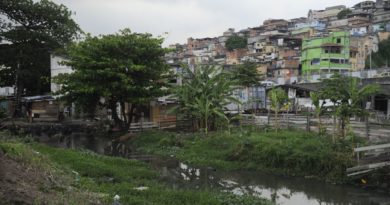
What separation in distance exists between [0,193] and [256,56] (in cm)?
7336

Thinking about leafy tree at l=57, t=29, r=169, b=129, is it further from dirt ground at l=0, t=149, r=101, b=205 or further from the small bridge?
dirt ground at l=0, t=149, r=101, b=205

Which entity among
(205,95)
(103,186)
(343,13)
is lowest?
(103,186)

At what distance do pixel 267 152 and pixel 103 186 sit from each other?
891 cm

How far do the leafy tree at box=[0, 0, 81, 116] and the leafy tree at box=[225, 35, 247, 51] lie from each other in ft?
198

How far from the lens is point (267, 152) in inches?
734

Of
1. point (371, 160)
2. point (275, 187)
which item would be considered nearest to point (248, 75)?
point (275, 187)

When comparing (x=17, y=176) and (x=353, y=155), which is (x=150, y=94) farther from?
(x=17, y=176)

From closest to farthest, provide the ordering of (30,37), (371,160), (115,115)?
(371,160), (115,115), (30,37)

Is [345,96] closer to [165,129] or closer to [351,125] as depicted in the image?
[351,125]

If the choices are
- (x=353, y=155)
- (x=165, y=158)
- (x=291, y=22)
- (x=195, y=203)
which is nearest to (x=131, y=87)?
(x=165, y=158)

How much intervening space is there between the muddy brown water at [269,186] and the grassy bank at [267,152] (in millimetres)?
679

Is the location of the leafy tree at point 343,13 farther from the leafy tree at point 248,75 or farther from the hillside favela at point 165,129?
the leafy tree at point 248,75

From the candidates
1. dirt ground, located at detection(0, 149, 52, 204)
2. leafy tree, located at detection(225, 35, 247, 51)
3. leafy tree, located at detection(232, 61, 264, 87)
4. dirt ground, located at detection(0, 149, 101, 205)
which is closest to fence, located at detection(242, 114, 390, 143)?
leafy tree, located at detection(232, 61, 264, 87)

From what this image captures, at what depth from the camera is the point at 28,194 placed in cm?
782
